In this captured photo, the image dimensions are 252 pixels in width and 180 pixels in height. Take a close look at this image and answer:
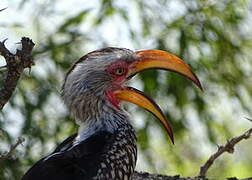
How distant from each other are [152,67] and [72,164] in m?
1.04

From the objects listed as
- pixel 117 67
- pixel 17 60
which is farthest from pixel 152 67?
pixel 17 60

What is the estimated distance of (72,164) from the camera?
6500 mm

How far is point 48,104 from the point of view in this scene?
387 inches

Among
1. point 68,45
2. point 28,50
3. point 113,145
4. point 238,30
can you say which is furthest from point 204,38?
point 28,50

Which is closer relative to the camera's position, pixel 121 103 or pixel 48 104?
pixel 121 103

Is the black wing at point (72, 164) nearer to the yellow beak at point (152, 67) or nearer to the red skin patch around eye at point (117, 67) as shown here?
the yellow beak at point (152, 67)

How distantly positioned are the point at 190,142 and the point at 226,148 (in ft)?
13.8

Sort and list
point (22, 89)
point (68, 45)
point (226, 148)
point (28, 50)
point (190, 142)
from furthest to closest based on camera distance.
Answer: point (190, 142)
point (68, 45)
point (22, 89)
point (226, 148)
point (28, 50)

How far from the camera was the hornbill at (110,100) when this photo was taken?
22.5 feet

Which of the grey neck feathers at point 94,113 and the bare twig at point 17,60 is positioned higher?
the grey neck feathers at point 94,113

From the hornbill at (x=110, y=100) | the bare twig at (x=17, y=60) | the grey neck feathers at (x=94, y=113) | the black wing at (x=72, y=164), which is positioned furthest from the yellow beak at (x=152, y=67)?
the bare twig at (x=17, y=60)

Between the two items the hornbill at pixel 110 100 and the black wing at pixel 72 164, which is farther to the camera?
the hornbill at pixel 110 100

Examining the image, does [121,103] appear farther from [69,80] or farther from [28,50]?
[28,50]

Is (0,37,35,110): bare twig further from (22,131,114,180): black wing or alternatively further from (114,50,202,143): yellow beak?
(114,50,202,143): yellow beak
